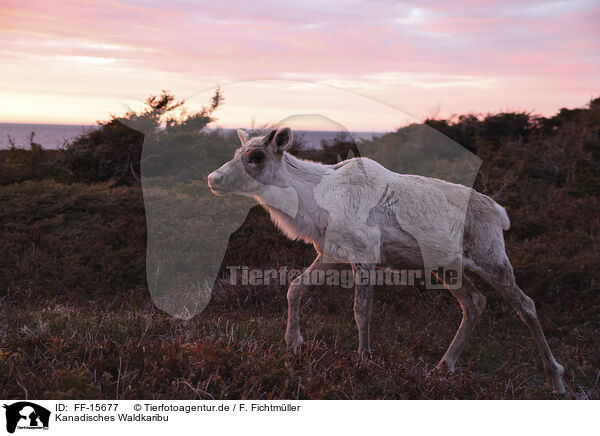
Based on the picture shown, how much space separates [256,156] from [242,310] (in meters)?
3.14

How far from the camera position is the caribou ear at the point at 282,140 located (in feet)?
15.8

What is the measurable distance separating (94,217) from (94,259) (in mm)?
1813

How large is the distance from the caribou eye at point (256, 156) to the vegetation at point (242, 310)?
129cm

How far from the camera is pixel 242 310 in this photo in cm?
724

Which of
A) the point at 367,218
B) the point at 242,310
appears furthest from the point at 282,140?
the point at 242,310

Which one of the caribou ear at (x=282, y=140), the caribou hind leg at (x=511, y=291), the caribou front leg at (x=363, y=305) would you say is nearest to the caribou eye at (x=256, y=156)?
the caribou ear at (x=282, y=140)

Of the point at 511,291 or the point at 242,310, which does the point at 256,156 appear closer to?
the point at 242,310

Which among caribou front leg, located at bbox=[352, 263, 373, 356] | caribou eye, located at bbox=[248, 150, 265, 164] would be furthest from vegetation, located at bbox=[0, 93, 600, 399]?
caribou eye, located at bbox=[248, 150, 265, 164]

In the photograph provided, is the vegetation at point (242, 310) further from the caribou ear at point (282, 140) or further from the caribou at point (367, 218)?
the caribou ear at point (282, 140)

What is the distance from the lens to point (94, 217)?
9.97m
